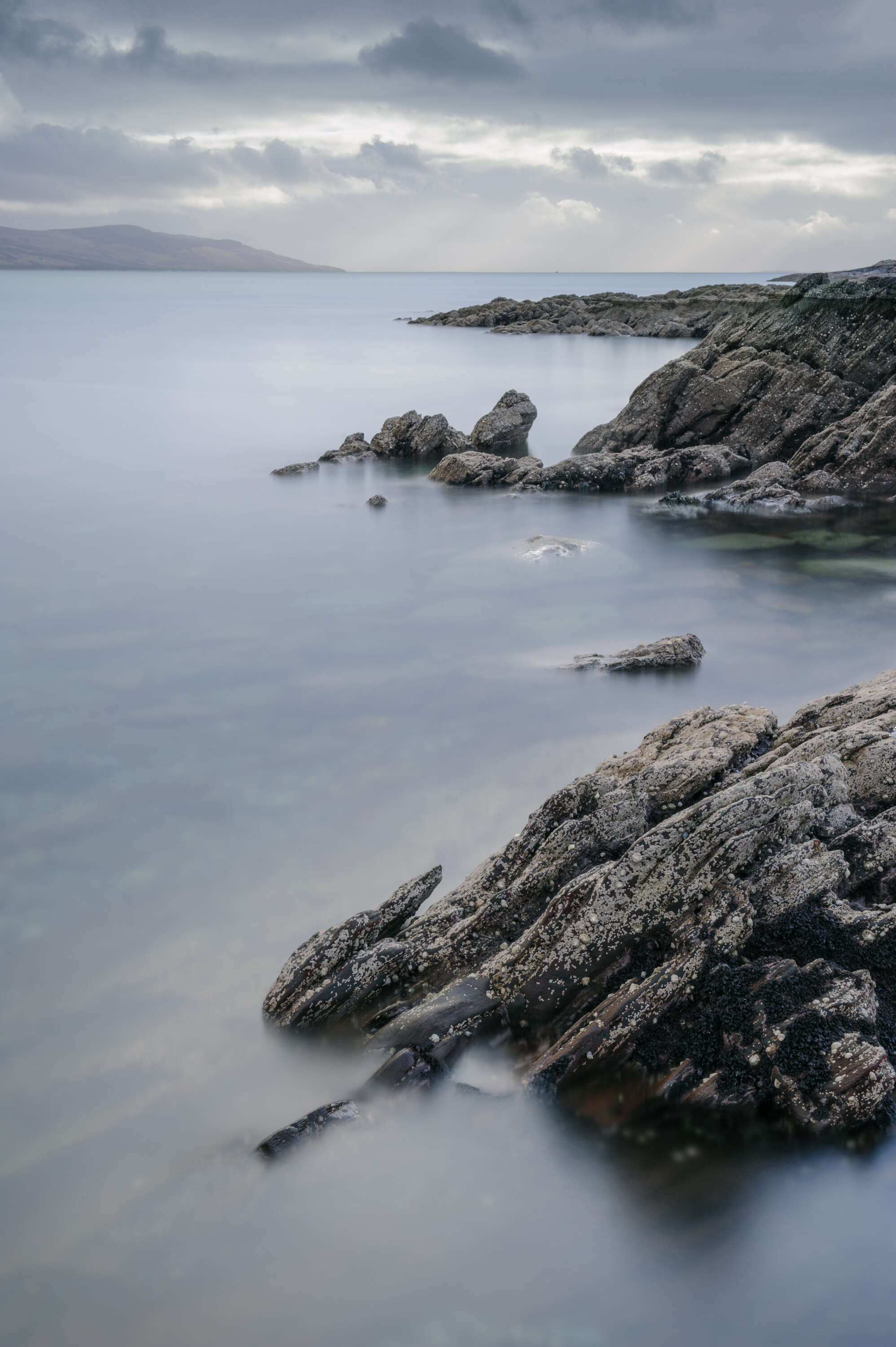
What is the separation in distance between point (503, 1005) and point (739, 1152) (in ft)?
6.15

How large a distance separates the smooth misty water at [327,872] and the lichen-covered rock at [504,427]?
555 centimetres

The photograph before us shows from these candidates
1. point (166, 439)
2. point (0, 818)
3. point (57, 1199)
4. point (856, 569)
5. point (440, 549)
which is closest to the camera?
point (57, 1199)

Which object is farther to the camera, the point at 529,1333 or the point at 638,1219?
the point at 638,1219

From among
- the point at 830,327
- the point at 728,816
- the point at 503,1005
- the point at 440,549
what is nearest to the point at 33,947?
the point at 503,1005

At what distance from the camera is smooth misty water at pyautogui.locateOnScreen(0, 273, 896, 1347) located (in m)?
5.79

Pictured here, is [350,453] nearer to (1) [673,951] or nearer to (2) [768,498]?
(2) [768,498]

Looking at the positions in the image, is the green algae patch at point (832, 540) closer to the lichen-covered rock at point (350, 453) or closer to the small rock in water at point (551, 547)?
the small rock in water at point (551, 547)

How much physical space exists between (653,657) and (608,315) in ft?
322

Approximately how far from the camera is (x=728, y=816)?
7.50 meters

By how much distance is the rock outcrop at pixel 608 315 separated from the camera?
309 ft

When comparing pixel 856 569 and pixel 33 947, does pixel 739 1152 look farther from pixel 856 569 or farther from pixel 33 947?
pixel 856 569

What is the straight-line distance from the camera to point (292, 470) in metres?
31.9

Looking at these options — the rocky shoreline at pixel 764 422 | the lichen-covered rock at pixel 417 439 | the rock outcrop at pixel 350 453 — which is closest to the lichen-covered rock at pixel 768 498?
the rocky shoreline at pixel 764 422

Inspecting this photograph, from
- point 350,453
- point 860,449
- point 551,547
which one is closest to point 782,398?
point 860,449
